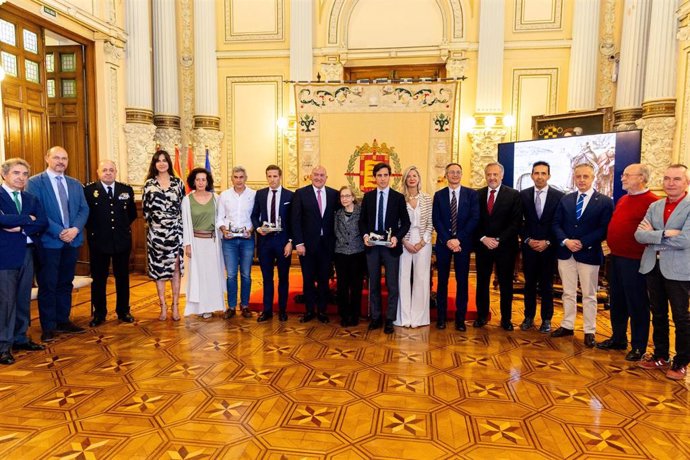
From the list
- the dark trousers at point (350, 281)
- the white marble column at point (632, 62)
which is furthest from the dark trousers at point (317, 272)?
the white marble column at point (632, 62)

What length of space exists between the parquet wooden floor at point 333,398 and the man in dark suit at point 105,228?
418mm

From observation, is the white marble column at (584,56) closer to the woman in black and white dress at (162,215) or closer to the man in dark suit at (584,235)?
the man in dark suit at (584,235)

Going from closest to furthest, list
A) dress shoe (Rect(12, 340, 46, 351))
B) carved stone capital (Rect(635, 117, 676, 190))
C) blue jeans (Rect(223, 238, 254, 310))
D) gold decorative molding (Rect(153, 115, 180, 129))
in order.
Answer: dress shoe (Rect(12, 340, 46, 351))
blue jeans (Rect(223, 238, 254, 310))
carved stone capital (Rect(635, 117, 676, 190))
gold decorative molding (Rect(153, 115, 180, 129))

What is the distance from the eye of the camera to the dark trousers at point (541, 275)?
13.3 feet

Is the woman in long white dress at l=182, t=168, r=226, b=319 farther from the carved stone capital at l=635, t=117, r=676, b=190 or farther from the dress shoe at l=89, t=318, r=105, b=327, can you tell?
the carved stone capital at l=635, t=117, r=676, b=190

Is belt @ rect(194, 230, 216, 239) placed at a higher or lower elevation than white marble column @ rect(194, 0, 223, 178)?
lower

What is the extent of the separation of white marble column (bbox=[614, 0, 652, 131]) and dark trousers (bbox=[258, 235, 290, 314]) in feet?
19.5

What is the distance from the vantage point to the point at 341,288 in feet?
13.9

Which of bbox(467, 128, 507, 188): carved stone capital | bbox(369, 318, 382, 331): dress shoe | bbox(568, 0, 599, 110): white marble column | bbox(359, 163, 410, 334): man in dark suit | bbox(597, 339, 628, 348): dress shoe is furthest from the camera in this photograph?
bbox(467, 128, 507, 188): carved stone capital

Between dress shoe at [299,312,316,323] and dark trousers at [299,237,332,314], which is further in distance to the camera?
dress shoe at [299,312,316,323]

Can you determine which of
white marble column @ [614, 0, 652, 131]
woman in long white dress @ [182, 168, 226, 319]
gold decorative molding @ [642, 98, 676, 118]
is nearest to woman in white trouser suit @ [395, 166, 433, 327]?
woman in long white dress @ [182, 168, 226, 319]

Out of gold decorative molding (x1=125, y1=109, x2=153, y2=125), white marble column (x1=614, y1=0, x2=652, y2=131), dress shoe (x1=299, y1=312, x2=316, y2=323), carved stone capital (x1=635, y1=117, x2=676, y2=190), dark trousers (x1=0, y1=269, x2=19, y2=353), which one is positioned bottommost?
dress shoe (x1=299, y1=312, x2=316, y2=323)

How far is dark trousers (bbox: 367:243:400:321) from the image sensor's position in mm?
4039

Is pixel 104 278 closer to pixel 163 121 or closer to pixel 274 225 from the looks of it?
pixel 274 225
